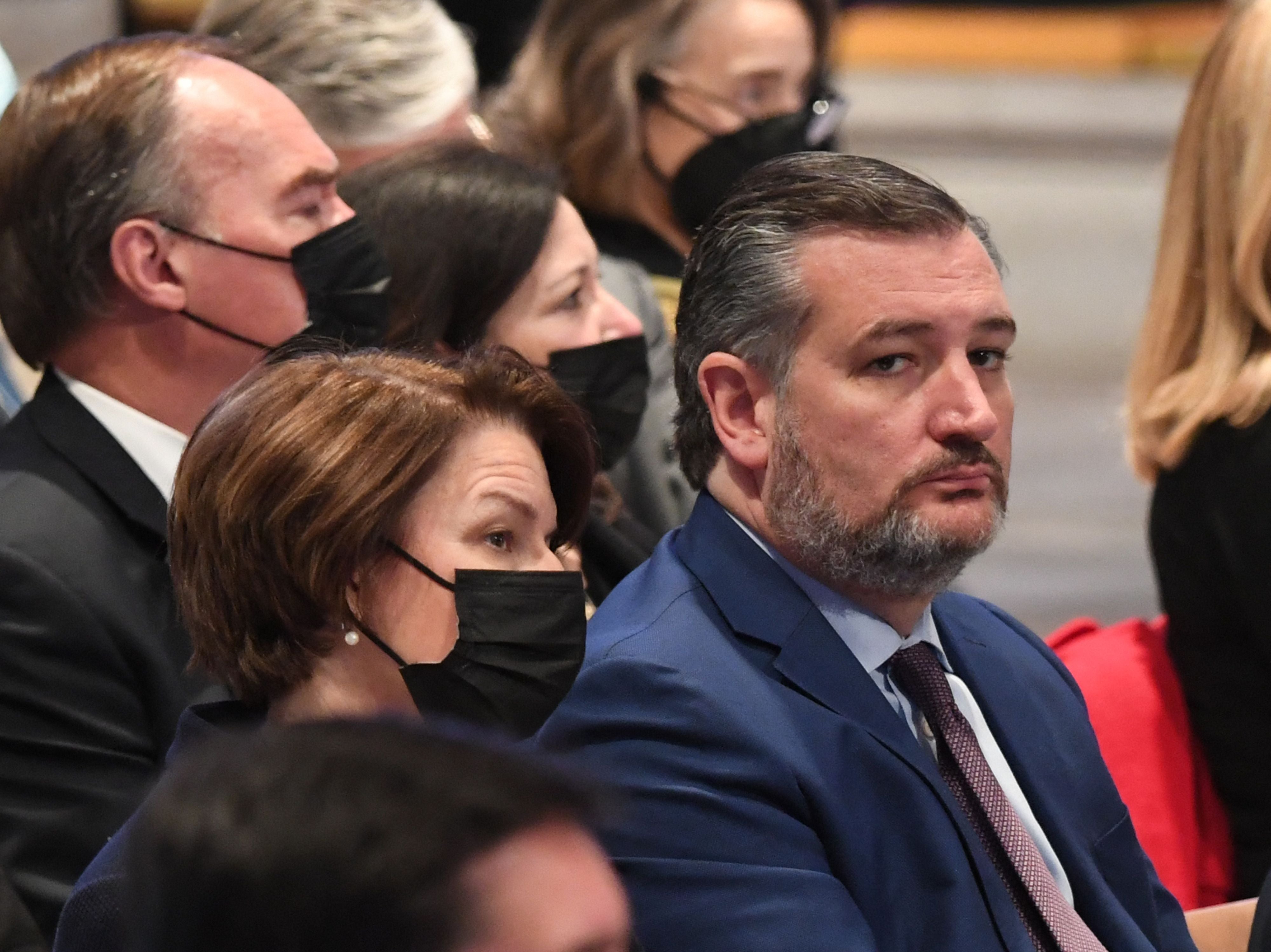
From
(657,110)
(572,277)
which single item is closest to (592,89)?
(657,110)

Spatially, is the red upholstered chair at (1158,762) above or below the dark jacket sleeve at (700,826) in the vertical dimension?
below

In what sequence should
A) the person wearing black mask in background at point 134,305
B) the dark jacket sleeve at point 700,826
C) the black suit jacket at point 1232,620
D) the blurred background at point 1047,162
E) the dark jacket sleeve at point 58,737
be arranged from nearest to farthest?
1. the dark jacket sleeve at point 700,826
2. the dark jacket sleeve at point 58,737
3. the person wearing black mask in background at point 134,305
4. the black suit jacket at point 1232,620
5. the blurred background at point 1047,162

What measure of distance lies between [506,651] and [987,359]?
658 millimetres

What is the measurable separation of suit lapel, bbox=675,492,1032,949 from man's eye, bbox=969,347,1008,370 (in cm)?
34

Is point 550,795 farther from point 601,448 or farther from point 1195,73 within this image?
point 1195,73

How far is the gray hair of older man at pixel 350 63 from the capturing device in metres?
3.64

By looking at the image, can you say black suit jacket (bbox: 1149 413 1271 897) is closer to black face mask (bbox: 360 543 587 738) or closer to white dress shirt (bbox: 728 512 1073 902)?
white dress shirt (bbox: 728 512 1073 902)

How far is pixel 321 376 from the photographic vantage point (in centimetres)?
214

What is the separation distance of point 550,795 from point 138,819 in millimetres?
299

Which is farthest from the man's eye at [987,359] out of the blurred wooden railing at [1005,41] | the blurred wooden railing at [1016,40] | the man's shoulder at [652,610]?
the blurred wooden railing at [1005,41]

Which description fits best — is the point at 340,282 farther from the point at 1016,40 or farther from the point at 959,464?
the point at 1016,40

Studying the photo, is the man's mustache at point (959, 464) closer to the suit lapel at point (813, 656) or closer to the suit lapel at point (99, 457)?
the suit lapel at point (813, 656)

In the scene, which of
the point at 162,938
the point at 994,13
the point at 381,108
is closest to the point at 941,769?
the point at 162,938

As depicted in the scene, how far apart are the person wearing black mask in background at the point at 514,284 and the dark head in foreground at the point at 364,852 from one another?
5.89ft
